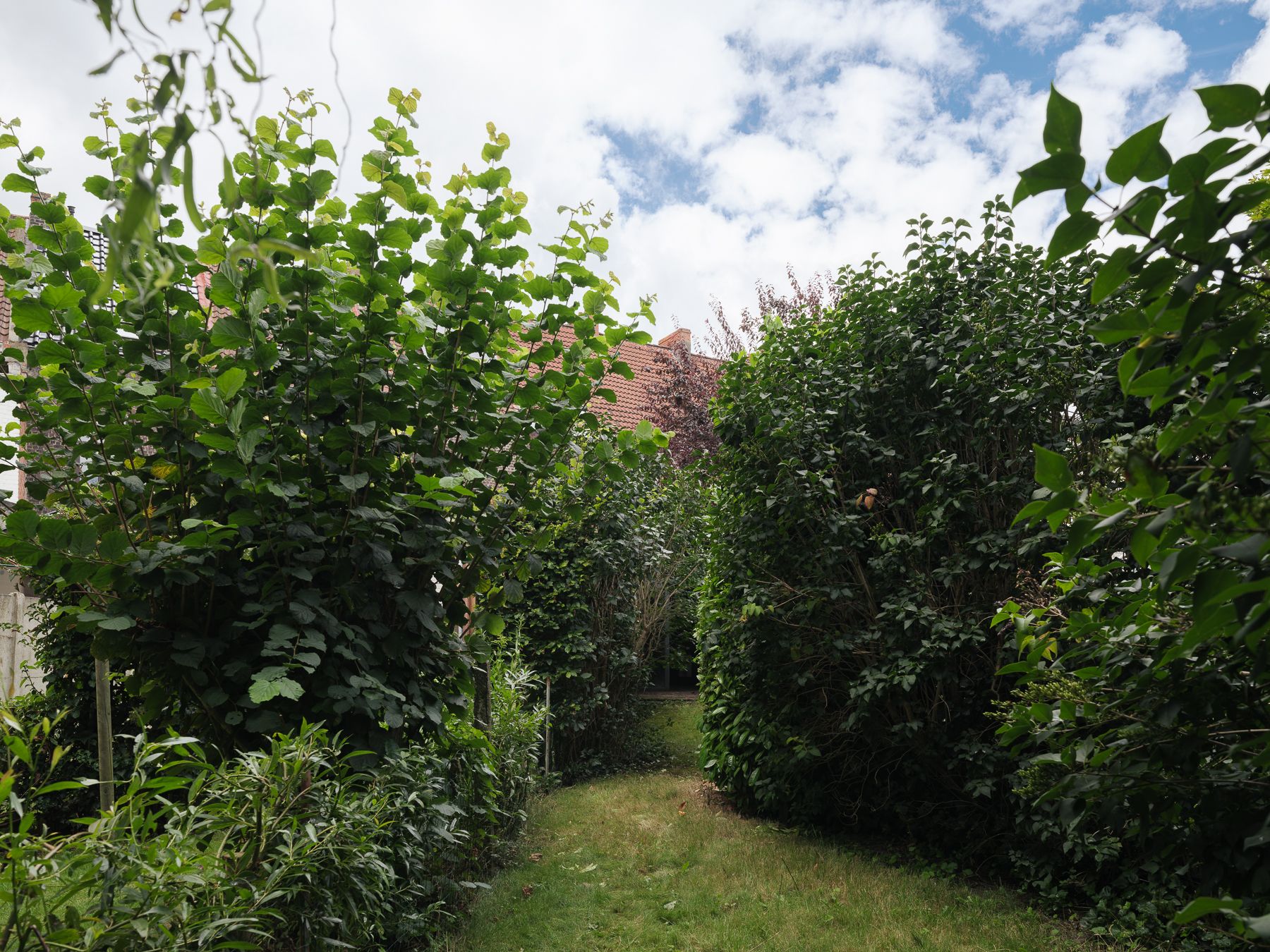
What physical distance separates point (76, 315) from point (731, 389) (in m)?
4.65

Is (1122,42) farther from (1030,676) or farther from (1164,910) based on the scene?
(1164,910)

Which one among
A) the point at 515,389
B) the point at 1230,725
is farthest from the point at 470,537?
the point at 1230,725

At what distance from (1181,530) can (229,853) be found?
198cm

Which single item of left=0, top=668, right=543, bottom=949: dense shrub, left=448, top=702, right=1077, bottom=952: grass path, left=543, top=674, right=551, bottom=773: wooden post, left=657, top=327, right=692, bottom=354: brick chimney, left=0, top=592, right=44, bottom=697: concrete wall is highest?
left=657, top=327, right=692, bottom=354: brick chimney

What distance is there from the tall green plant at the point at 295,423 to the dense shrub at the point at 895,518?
2.95m

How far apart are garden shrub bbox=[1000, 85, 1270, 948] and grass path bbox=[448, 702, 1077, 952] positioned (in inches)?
117

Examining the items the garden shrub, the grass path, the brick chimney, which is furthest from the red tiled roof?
the garden shrub

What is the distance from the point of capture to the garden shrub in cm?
88

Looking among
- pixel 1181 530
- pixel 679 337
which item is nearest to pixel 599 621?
pixel 1181 530

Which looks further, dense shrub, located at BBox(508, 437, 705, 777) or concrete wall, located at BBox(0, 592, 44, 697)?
dense shrub, located at BBox(508, 437, 705, 777)

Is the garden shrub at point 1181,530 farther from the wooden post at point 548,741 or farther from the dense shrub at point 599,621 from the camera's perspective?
the dense shrub at point 599,621

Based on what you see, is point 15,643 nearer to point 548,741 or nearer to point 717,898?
point 548,741

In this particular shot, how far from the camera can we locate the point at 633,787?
7762 millimetres

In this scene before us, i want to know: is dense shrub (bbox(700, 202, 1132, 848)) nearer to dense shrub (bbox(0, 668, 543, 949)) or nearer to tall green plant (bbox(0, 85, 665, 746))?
tall green plant (bbox(0, 85, 665, 746))
